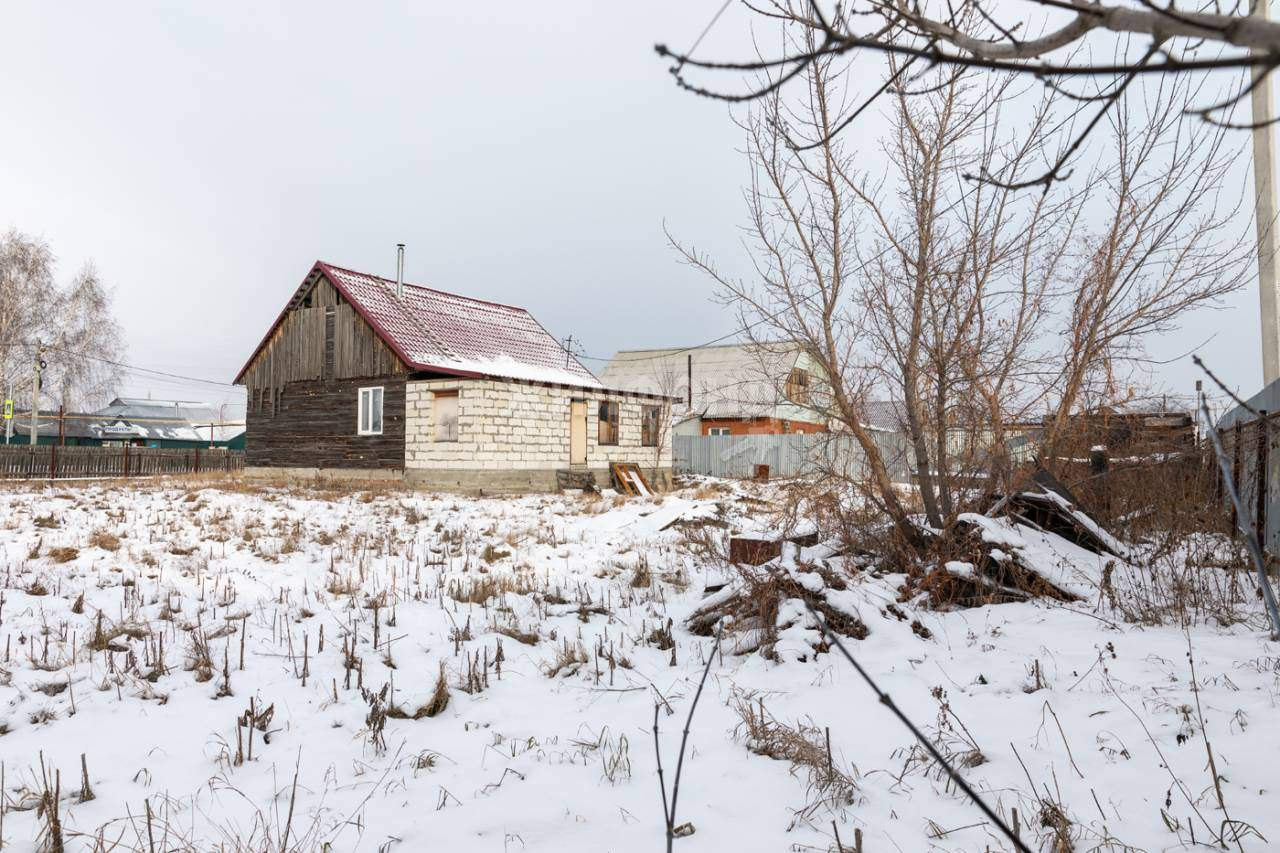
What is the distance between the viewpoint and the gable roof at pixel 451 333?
17.8 m

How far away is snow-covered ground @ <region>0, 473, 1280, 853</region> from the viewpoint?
2.48 metres

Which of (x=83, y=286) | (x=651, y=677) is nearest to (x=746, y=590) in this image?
(x=651, y=677)

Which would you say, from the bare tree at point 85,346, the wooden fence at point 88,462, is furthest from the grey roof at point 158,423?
the wooden fence at point 88,462

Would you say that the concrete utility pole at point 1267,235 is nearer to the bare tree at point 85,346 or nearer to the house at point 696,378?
the house at point 696,378

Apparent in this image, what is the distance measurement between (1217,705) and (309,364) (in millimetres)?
20319

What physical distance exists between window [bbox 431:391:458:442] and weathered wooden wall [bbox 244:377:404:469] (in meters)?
1.10

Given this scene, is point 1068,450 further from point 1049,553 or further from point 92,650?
point 92,650

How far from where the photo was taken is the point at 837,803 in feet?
8.52

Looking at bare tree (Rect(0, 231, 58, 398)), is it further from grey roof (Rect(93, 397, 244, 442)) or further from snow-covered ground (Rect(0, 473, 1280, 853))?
snow-covered ground (Rect(0, 473, 1280, 853))

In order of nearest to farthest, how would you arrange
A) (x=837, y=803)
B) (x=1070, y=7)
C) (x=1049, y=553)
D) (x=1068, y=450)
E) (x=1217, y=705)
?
(x=1070, y=7) → (x=837, y=803) → (x=1217, y=705) → (x=1049, y=553) → (x=1068, y=450)

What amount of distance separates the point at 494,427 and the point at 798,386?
39.8 ft

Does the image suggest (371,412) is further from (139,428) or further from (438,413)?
(139,428)

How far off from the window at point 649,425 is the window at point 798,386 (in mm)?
15618

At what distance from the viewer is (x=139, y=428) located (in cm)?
5259
